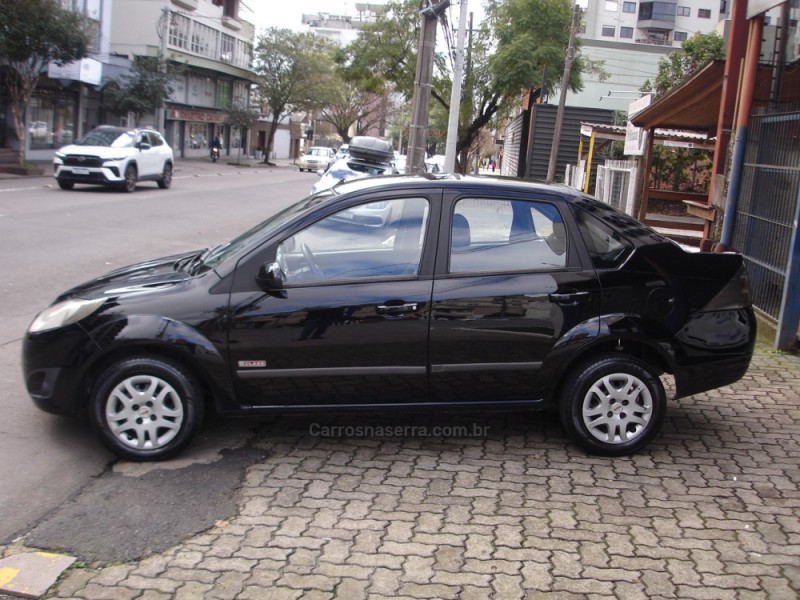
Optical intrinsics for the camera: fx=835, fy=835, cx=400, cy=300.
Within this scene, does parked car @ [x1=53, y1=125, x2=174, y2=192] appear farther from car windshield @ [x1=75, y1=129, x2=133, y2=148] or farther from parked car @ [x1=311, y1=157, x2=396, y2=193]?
parked car @ [x1=311, y1=157, x2=396, y2=193]

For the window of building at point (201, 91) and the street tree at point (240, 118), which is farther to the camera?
the street tree at point (240, 118)

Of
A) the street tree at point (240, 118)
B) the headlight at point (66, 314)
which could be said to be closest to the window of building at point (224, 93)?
the street tree at point (240, 118)

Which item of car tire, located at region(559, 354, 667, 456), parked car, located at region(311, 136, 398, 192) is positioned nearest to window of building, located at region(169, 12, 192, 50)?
parked car, located at region(311, 136, 398, 192)

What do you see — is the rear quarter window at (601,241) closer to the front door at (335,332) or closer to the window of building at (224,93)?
the front door at (335,332)

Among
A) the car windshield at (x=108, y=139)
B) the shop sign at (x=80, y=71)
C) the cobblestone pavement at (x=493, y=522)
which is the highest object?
the shop sign at (x=80, y=71)

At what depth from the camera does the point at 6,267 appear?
10.4 m

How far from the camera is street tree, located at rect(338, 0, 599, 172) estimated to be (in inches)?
1179

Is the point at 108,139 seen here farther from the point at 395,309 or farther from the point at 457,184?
the point at 395,309

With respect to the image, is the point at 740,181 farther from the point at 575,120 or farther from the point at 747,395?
the point at 575,120

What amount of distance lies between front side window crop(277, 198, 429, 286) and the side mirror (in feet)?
0.35

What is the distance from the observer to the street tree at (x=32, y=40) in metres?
24.0

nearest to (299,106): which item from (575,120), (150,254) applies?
(575,120)

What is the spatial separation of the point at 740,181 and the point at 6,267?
882 centimetres

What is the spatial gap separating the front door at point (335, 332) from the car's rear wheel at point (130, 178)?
19116 mm
